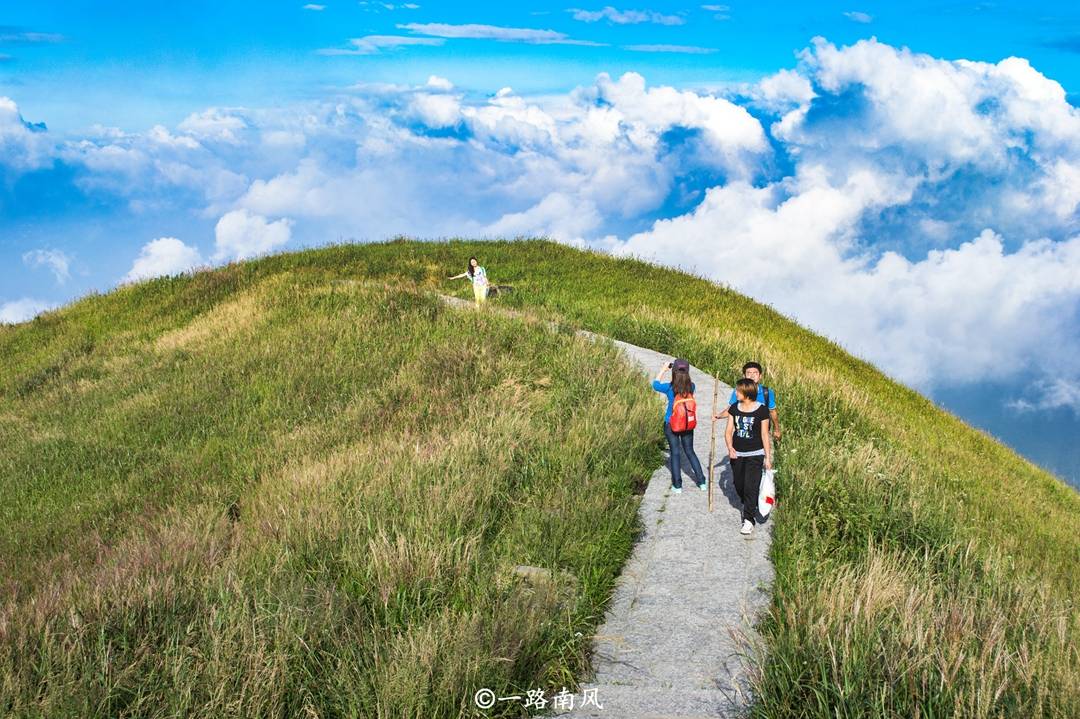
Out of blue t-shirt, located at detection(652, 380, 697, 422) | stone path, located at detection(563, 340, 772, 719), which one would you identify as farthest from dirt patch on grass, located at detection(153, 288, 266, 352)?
stone path, located at detection(563, 340, 772, 719)

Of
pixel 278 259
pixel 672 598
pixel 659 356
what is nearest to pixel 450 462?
pixel 672 598

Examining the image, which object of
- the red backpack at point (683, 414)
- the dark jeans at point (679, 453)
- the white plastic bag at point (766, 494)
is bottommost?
the white plastic bag at point (766, 494)

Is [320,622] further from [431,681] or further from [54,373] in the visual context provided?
[54,373]

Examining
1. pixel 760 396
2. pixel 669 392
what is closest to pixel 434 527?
pixel 669 392

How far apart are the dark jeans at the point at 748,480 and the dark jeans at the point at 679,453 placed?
2.72 ft

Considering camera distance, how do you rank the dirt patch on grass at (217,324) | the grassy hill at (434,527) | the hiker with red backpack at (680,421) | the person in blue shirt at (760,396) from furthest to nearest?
the dirt patch on grass at (217,324)
the hiker with red backpack at (680,421)
the person in blue shirt at (760,396)
the grassy hill at (434,527)

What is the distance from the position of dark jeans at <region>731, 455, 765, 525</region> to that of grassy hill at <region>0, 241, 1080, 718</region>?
0.33 meters

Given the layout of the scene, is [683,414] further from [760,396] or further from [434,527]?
[434,527]

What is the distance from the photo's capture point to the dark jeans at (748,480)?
296 inches

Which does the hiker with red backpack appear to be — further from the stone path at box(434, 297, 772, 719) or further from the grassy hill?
the grassy hill

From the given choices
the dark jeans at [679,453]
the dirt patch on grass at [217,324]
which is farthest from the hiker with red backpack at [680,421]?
the dirt patch on grass at [217,324]

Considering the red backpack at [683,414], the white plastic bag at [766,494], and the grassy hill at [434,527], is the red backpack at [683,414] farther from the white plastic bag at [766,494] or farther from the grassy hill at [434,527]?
the white plastic bag at [766,494]

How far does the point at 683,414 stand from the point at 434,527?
315 centimetres

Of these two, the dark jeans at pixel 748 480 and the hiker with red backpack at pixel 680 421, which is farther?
the hiker with red backpack at pixel 680 421
